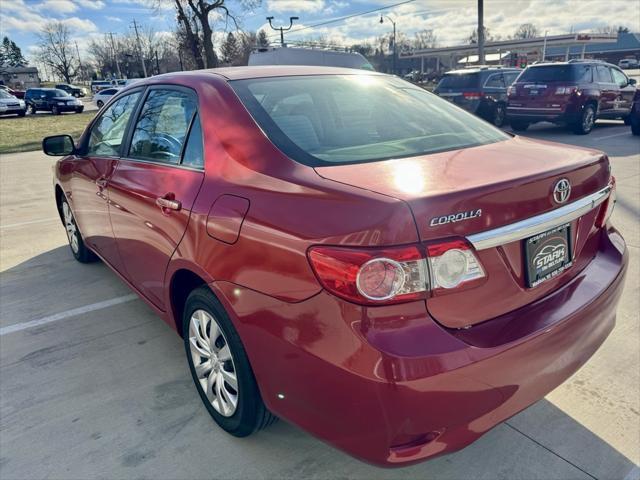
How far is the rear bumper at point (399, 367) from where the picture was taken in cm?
153

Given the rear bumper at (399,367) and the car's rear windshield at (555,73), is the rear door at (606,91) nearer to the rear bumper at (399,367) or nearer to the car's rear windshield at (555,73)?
the car's rear windshield at (555,73)

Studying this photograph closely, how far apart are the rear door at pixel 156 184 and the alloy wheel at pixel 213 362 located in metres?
0.39

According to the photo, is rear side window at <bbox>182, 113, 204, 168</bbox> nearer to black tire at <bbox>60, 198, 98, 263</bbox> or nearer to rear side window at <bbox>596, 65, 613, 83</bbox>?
black tire at <bbox>60, 198, 98, 263</bbox>

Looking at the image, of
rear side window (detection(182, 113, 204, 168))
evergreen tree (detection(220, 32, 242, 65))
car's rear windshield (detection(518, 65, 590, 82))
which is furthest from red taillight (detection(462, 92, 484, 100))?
evergreen tree (detection(220, 32, 242, 65))

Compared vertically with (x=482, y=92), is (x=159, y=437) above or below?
below

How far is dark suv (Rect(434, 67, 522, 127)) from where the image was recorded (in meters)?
13.7

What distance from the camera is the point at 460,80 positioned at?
14070 mm

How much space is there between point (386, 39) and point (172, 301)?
283 feet

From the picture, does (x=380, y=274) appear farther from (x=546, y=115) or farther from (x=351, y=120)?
(x=546, y=115)

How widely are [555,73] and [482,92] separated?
2.11 m

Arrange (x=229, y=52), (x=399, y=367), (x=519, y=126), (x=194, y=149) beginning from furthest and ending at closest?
1. (x=229, y=52)
2. (x=519, y=126)
3. (x=194, y=149)
4. (x=399, y=367)

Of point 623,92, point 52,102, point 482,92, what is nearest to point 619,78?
point 623,92

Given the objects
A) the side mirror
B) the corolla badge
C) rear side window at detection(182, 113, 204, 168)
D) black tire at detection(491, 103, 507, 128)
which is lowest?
black tire at detection(491, 103, 507, 128)

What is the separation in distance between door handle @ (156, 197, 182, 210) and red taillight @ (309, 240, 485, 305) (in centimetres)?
102
